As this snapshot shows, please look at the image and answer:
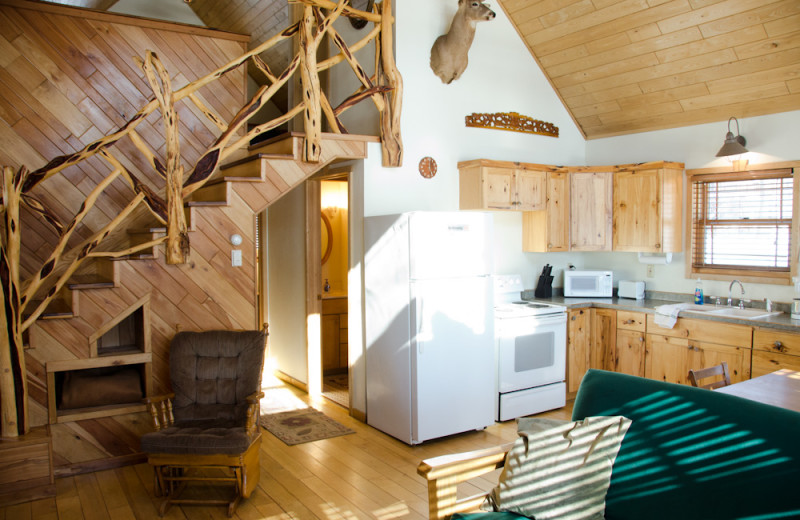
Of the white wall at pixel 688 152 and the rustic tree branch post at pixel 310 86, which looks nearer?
the rustic tree branch post at pixel 310 86

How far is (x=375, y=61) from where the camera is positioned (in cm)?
461

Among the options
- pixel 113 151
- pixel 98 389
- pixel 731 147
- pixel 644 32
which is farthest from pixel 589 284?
pixel 113 151

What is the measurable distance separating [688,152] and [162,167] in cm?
439

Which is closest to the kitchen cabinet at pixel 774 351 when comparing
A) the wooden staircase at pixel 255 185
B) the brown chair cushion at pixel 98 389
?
the wooden staircase at pixel 255 185

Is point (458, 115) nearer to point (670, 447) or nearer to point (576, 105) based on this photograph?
point (576, 105)

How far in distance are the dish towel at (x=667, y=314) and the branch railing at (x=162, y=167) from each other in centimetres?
246

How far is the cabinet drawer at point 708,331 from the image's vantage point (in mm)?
4199

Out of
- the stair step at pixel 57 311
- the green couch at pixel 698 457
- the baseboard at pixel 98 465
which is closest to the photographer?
the green couch at pixel 698 457

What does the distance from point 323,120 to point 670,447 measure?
4.47 m

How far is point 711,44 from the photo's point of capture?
443 cm

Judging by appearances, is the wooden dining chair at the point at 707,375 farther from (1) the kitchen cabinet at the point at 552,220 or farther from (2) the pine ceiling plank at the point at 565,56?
(2) the pine ceiling plank at the point at 565,56

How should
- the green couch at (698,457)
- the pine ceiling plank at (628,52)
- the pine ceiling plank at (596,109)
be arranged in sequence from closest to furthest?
the green couch at (698,457) < the pine ceiling plank at (628,52) < the pine ceiling plank at (596,109)

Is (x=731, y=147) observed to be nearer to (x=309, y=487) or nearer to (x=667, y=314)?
(x=667, y=314)

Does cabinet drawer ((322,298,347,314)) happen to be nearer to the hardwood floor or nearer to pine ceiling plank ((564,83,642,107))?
the hardwood floor
